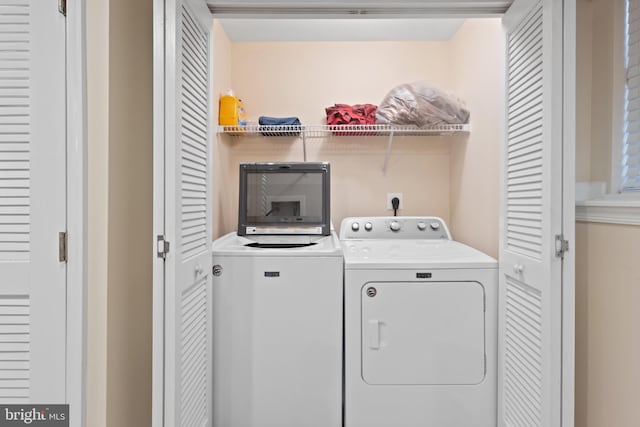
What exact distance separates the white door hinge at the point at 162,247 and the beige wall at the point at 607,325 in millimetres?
1509

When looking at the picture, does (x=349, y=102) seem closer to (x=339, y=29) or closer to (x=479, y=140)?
(x=339, y=29)

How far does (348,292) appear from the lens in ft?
5.58

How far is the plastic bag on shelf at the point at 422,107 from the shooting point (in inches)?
86.4

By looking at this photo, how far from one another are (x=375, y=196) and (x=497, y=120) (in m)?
0.96

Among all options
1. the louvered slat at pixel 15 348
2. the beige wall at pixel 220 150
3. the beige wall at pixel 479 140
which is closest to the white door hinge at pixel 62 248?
the louvered slat at pixel 15 348

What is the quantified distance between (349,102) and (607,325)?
6.54 feet

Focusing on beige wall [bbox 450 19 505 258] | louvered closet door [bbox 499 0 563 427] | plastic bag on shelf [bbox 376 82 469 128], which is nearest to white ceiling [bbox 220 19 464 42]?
beige wall [bbox 450 19 505 258]

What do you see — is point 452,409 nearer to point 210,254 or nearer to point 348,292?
point 348,292

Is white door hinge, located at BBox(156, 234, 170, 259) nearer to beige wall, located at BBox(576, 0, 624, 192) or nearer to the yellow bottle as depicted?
the yellow bottle

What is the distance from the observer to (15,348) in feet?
3.80

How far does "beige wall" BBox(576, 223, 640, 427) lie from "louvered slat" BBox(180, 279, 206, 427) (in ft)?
4.87

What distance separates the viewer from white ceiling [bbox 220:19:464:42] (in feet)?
7.74

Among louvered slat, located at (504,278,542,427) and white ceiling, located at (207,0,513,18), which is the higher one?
white ceiling, located at (207,0,513,18)

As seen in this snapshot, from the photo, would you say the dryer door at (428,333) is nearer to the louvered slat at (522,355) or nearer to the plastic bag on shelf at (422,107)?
the louvered slat at (522,355)
